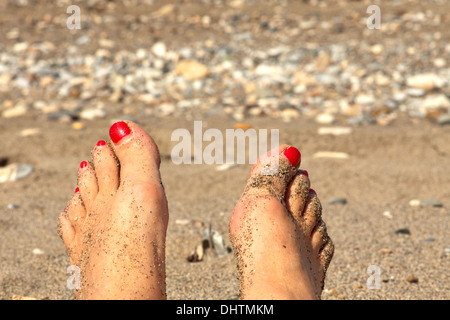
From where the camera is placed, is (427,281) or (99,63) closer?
(427,281)

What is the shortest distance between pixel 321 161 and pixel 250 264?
5.58 ft

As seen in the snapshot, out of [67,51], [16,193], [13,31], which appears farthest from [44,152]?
[13,31]

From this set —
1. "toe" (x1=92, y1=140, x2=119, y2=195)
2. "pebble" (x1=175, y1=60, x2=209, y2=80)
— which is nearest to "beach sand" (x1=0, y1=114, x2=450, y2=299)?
"toe" (x1=92, y1=140, x2=119, y2=195)

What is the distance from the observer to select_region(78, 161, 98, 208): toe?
2.14 metres

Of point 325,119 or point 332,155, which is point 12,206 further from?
point 325,119

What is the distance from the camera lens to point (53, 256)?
2285 millimetres

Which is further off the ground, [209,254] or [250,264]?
[250,264]

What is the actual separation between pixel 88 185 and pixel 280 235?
82 cm

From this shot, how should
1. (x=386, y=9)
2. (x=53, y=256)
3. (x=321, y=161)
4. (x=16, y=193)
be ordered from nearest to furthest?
(x=53, y=256) < (x=16, y=193) < (x=321, y=161) < (x=386, y=9)

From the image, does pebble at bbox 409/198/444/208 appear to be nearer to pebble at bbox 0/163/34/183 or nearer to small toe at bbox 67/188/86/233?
small toe at bbox 67/188/86/233

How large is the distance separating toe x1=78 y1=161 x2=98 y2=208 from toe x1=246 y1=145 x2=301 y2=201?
62 cm

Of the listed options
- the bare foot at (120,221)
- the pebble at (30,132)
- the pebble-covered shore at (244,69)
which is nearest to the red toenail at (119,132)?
the bare foot at (120,221)
